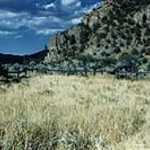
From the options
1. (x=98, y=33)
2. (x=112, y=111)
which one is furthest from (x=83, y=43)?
(x=112, y=111)

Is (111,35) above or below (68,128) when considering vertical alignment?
above

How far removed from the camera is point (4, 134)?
34.2ft

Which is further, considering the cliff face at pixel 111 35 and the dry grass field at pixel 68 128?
the cliff face at pixel 111 35

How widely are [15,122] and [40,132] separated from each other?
54cm

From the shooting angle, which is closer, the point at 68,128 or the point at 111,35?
the point at 68,128

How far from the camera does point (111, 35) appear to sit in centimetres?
13912

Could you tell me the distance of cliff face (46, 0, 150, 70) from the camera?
13050 centimetres

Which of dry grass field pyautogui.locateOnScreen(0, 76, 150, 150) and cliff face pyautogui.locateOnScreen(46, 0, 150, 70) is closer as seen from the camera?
dry grass field pyautogui.locateOnScreen(0, 76, 150, 150)

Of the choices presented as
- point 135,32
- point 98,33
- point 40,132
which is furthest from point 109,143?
point 98,33

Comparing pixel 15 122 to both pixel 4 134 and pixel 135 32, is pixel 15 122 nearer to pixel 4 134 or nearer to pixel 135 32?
pixel 4 134

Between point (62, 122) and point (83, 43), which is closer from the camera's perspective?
point (62, 122)

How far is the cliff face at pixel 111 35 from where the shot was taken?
13050 centimetres

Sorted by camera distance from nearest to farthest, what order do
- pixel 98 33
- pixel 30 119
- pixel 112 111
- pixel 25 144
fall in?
pixel 25 144
pixel 30 119
pixel 112 111
pixel 98 33

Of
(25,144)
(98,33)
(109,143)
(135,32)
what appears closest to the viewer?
(25,144)
